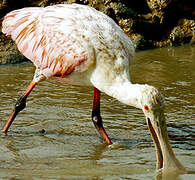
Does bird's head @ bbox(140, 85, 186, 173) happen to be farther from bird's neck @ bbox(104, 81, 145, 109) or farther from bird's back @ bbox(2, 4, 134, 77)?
bird's back @ bbox(2, 4, 134, 77)

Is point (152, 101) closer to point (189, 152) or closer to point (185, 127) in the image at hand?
point (189, 152)

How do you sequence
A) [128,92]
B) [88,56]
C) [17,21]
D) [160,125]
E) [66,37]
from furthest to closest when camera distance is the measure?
[17,21] → [66,37] → [88,56] → [128,92] → [160,125]

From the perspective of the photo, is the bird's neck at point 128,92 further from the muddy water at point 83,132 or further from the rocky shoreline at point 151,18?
the rocky shoreline at point 151,18

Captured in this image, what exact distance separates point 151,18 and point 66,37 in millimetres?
6412

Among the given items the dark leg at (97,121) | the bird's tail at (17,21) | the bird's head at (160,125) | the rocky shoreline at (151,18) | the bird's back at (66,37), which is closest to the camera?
the bird's head at (160,125)

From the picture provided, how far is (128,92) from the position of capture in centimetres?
545

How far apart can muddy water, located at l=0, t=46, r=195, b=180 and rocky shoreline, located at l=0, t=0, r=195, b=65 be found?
7.42 feet

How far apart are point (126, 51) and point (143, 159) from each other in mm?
1493

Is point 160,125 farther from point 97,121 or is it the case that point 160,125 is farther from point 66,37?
point 66,37

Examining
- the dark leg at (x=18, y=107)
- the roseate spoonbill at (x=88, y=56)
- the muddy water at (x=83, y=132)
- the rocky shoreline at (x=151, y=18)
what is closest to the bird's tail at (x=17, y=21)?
the roseate spoonbill at (x=88, y=56)

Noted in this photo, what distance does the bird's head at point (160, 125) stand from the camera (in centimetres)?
509

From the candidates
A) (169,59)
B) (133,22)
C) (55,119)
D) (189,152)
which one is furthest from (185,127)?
(133,22)

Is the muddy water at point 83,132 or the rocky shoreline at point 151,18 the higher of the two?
the rocky shoreline at point 151,18

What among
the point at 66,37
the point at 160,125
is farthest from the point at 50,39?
the point at 160,125
